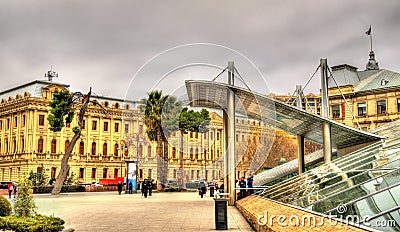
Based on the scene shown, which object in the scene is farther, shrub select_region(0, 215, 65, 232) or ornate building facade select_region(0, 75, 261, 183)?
ornate building facade select_region(0, 75, 261, 183)

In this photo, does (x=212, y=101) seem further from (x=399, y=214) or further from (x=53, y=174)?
(x=53, y=174)

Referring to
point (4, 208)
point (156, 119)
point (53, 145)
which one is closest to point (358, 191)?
point (4, 208)

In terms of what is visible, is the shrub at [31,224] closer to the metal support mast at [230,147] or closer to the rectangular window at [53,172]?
the metal support mast at [230,147]

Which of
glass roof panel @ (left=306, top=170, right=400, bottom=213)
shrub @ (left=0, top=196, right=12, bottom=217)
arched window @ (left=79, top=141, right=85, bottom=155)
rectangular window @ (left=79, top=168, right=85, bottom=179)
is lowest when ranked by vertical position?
rectangular window @ (left=79, top=168, right=85, bottom=179)

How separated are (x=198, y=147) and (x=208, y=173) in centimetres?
738

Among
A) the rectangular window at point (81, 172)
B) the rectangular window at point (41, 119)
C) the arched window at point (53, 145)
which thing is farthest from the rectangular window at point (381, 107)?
the rectangular window at point (41, 119)

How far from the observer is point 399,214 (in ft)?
29.5

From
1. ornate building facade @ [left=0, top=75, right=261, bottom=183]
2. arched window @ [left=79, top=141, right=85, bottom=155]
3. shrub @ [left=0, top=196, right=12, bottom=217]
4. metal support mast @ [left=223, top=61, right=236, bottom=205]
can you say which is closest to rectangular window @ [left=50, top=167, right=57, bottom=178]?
ornate building facade @ [left=0, top=75, right=261, bottom=183]

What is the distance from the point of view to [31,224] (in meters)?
14.1

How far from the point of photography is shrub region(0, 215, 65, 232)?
14023 millimetres

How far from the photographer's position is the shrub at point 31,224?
1402 cm

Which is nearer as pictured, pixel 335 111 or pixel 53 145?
pixel 335 111

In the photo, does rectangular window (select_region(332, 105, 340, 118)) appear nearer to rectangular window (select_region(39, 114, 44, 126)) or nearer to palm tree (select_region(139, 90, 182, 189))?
palm tree (select_region(139, 90, 182, 189))

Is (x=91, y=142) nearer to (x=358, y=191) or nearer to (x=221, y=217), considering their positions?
(x=221, y=217)
